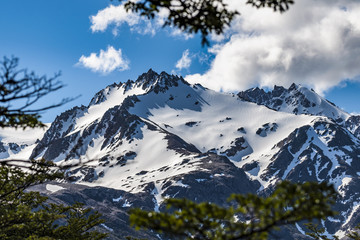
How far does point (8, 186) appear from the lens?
18.9 m

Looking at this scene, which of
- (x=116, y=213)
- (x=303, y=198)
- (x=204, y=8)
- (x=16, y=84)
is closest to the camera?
(x=303, y=198)

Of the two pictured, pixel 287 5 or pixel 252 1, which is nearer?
pixel 287 5

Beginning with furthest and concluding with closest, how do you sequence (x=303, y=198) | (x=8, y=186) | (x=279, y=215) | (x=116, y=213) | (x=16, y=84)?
(x=116, y=213), (x=8, y=186), (x=16, y=84), (x=303, y=198), (x=279, y=215)

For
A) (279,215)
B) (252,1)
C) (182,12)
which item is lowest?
(279,215)

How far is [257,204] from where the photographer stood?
6375mm

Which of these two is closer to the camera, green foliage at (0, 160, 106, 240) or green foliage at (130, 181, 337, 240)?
green foliage at (130, 181, 337, 240)

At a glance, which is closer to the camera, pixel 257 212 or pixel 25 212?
pixel 257 212

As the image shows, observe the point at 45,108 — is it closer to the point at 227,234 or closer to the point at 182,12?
the point at 182,12

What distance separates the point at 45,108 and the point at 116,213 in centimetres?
19570

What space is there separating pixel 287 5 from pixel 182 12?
2574 mm

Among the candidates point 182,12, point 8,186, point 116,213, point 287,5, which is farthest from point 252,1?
point 116,213

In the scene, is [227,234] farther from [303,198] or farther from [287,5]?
[287,5]

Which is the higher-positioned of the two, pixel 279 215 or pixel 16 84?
pixel 16 84

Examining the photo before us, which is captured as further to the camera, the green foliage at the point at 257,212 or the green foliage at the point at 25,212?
the green foliage at the point at 25,212
